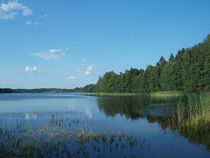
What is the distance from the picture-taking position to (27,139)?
68.0 ft

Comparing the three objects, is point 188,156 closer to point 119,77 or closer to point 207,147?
point 207,147

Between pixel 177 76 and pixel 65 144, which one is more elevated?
pixel 177 76

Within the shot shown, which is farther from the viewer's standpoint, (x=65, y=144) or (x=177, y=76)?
(x=177, y=76)

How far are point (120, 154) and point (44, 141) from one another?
511cm

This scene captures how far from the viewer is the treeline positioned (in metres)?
80.1

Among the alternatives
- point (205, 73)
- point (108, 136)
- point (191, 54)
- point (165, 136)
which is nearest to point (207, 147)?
point (165, 136)

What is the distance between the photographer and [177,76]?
9444 cm

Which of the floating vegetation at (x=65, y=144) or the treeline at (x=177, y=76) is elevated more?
the treeline at (x=177, y=76)

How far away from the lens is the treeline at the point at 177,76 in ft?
263

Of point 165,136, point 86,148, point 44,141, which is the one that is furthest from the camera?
point 165,136

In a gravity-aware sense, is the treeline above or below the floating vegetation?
above

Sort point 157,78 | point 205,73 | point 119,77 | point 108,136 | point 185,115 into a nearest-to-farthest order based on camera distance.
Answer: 1. point 108,136
2. point 185,115
3. point 205,73
4. point 157,78
5. point 119,77

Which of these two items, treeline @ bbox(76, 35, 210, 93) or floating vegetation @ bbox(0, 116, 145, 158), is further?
treeline @ bbox(76, 35, 210, 93)

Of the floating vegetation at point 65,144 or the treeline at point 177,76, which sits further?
the treeline at point 177,76
